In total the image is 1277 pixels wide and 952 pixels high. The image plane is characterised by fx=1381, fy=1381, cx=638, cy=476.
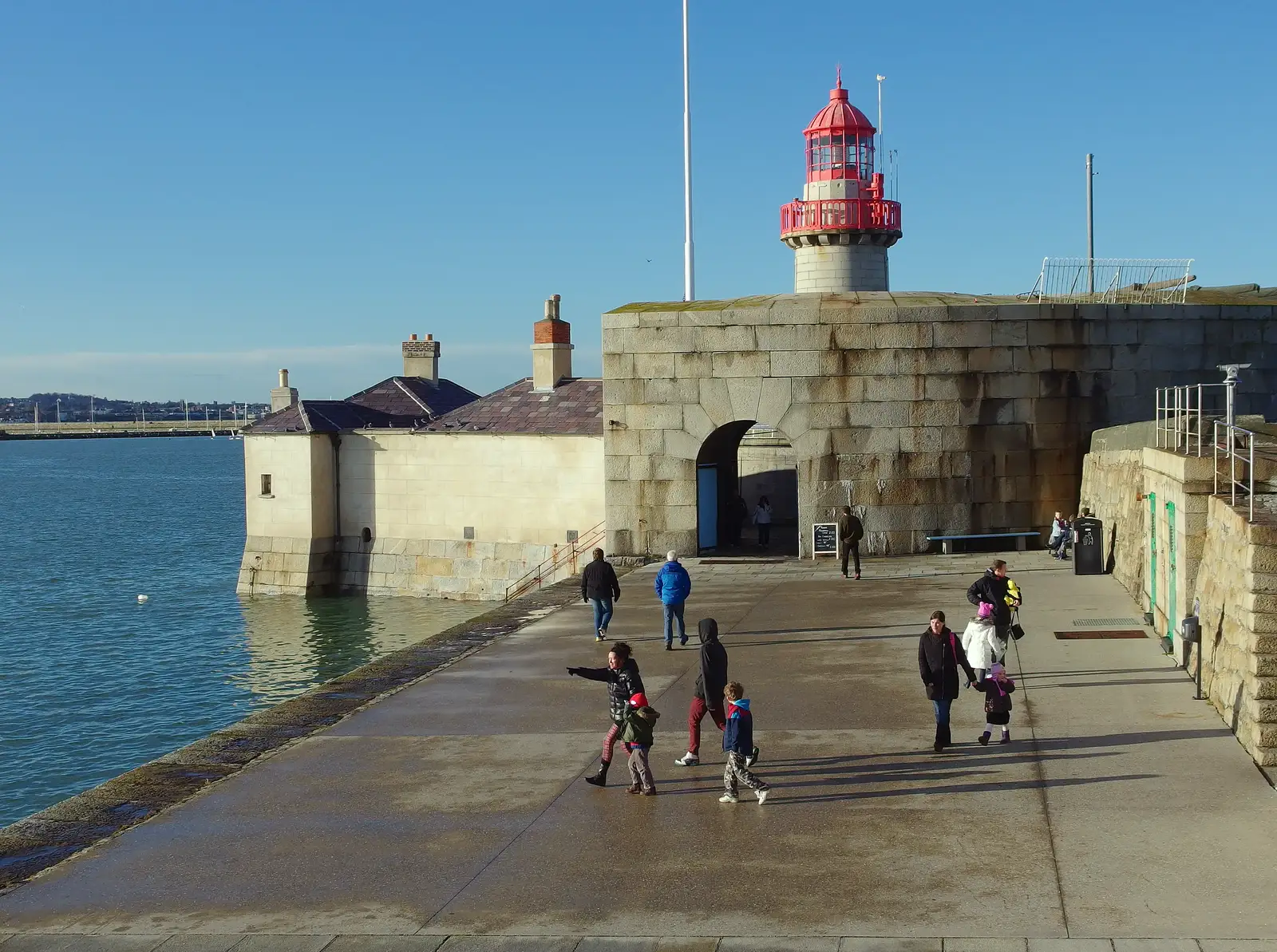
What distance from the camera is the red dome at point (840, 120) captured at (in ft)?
125

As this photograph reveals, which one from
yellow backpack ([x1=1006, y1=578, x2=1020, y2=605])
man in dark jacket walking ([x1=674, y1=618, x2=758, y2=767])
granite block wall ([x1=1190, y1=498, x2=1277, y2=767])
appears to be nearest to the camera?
granite block wall ([x1=1190, y1=498, x2=1277, y2=767])

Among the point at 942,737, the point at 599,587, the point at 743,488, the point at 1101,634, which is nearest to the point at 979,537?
the point at 1101,634

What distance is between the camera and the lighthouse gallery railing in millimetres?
38219

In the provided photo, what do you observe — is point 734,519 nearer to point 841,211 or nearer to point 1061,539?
point 1061,539

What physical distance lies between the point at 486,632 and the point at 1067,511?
1223 centimetres

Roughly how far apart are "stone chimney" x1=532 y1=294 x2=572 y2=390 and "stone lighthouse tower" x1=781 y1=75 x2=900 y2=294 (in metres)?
6.82

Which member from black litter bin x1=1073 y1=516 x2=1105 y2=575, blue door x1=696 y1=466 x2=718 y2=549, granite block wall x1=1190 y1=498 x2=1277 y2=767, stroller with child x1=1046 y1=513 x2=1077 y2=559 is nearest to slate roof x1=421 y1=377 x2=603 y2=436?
blue door x1=696 y1=466 x2=718 y2=549

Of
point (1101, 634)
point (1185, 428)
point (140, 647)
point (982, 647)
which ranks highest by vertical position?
point (1185, 428)

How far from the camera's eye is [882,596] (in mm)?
20312

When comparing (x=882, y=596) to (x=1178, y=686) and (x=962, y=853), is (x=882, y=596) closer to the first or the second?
(x=1178, y=686)

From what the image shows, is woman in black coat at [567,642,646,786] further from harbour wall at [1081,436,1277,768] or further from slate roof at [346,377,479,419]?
slate roof at [346,377,479,419]

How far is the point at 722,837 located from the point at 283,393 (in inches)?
1696

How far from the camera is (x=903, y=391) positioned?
2466 cm

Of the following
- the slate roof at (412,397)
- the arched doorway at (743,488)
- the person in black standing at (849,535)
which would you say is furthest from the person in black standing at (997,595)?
the slate roof at (412,397)
